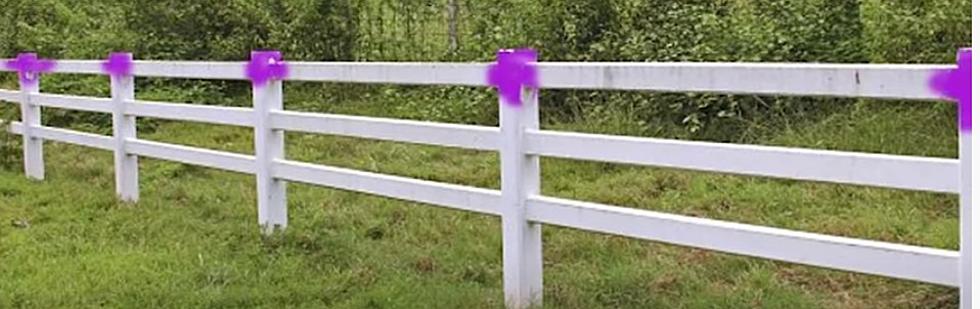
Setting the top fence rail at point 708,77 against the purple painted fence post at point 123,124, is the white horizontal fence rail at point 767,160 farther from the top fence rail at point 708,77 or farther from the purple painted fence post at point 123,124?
the purple painted fence post at point 123,124

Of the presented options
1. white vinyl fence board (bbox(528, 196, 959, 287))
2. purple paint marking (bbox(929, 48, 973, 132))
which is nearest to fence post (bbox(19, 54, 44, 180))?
white vinyl fence board (bbox(528, 196, 959, 287))

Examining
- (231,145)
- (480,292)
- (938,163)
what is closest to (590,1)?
(231,145)

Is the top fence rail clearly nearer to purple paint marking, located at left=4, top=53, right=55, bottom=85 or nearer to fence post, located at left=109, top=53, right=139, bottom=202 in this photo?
fence post, located at left=109, top=53, right=139, bottom=202

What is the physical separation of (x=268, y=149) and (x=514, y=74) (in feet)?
7.50

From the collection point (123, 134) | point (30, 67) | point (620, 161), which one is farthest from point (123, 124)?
point (620, 161)

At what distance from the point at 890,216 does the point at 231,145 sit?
20.3 feet

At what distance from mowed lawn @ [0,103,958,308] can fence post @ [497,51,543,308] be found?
0.13 metres

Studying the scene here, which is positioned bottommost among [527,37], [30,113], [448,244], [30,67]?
[448,244]

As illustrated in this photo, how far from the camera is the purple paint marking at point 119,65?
8008 mm

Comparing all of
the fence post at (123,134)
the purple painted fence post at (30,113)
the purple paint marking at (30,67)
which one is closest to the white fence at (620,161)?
the fence post at (123,134)

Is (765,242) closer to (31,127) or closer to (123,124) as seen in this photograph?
(123,124)

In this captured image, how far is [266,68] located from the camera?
651 cm

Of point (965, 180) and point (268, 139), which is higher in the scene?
point (965, 180)

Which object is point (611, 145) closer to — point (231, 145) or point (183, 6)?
point (231, 145)
